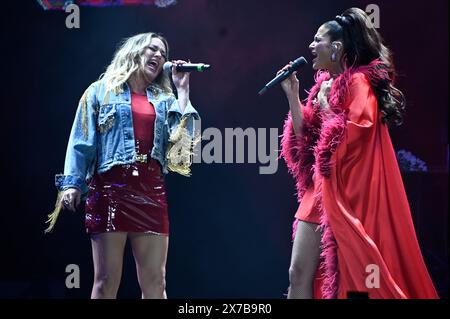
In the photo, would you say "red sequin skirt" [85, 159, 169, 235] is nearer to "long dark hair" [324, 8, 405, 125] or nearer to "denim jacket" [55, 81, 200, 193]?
"denim jacket" [55, 81, 200, 193]

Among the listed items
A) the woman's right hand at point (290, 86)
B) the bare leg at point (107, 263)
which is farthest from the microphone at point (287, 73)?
the bare leg at point (107, 263)

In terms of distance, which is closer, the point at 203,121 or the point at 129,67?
the point at 129,67

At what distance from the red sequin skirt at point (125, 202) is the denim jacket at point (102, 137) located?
0.05 m

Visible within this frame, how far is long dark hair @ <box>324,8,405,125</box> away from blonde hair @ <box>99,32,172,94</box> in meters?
0.89

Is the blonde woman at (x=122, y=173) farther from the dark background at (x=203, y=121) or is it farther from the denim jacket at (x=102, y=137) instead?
the dark background at (x=203, y=121)

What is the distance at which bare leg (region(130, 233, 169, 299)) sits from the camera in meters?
3.43

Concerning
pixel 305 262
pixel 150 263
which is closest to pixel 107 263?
pixel 150 263

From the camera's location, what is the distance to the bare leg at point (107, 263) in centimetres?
337

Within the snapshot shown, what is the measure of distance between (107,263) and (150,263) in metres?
Answer: 0.20

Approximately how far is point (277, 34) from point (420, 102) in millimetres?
1120

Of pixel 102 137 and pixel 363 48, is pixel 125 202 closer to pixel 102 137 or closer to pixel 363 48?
pixel 102 137

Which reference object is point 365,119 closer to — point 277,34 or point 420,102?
point 277,34

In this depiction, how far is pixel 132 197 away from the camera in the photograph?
343 cm

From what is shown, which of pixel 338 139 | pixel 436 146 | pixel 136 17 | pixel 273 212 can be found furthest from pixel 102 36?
pixel 436 146
